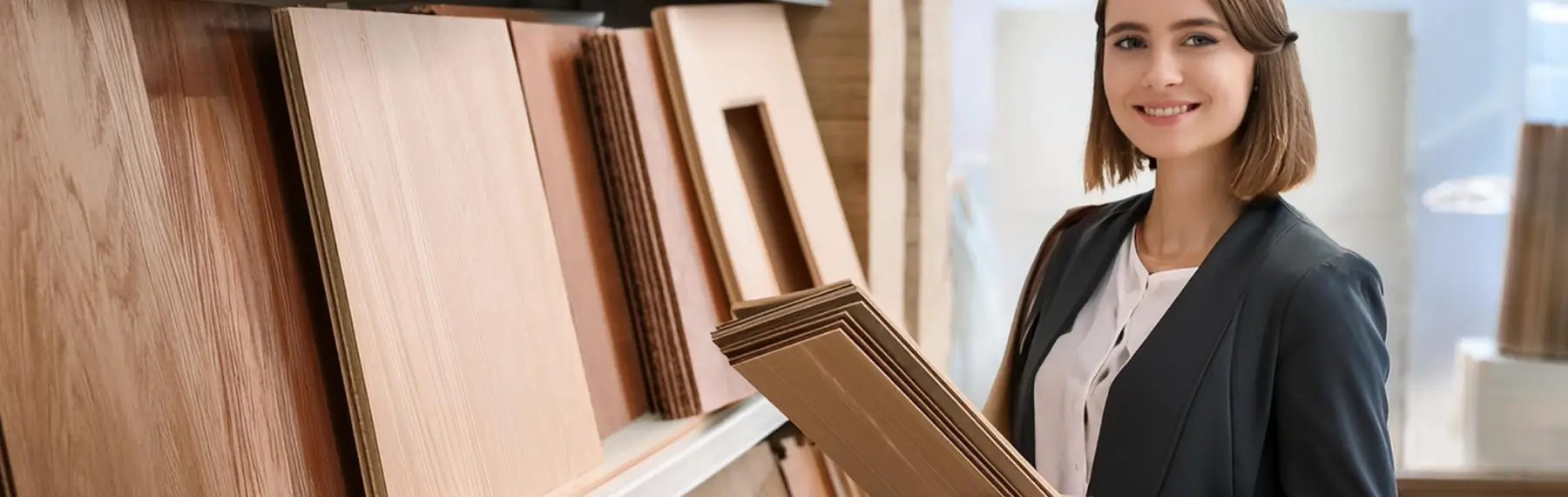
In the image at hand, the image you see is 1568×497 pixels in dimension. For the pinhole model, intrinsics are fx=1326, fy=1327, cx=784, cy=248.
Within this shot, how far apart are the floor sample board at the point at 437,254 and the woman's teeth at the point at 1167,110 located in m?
0.57

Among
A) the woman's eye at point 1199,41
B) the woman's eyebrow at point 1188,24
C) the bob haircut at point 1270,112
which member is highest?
Answer: the woman's eyebrow at point 1188,24

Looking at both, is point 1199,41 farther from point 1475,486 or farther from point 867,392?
point 1475,486

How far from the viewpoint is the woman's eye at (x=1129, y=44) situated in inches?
44.6

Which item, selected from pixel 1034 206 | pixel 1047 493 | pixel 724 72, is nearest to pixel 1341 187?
pixel 1034 206

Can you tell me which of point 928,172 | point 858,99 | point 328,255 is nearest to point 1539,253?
point 928,172

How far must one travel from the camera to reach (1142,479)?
3.56ft

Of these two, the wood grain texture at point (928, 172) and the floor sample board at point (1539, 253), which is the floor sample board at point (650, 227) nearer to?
the wood grain texture at point (928, 172)

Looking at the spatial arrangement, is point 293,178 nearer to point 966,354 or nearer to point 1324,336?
point 1324,336

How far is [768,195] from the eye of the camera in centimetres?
171

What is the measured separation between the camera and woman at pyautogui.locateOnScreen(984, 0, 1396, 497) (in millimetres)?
1011

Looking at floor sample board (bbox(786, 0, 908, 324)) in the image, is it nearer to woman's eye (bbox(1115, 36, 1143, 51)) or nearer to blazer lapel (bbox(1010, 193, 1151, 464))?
blazer lapel (bbox(1010, 193, 1151, 464))

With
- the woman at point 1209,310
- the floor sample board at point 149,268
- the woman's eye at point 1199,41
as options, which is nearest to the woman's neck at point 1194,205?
the woman at point 1209,310

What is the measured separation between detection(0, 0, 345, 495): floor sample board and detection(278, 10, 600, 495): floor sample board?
45mm

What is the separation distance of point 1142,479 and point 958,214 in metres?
1.69
